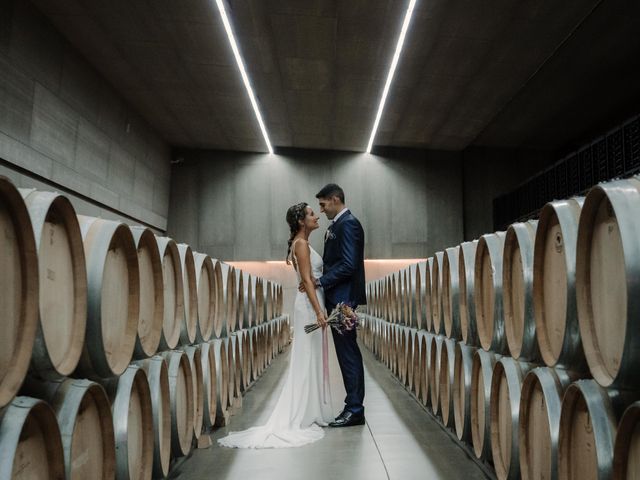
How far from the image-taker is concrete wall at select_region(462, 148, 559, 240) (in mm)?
14047

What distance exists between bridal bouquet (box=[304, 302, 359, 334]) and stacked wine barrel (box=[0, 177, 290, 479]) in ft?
2.81

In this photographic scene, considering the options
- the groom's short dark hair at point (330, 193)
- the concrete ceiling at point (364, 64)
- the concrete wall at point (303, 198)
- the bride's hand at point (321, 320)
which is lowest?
the bride's hand at point (321, 320)

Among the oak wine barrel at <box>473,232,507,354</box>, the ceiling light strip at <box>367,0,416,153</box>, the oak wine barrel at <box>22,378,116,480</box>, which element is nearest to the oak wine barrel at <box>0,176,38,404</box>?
the oak wine barrel at <box>22,378,116,480</box>

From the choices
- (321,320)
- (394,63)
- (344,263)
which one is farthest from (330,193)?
(394,63)

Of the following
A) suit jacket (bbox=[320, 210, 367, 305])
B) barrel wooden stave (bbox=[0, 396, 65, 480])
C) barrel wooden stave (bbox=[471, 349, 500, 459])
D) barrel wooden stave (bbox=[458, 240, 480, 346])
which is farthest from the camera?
suit jacket (bbox=[320, 210, 367, 305])

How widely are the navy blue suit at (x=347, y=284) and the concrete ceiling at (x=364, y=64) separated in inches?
168

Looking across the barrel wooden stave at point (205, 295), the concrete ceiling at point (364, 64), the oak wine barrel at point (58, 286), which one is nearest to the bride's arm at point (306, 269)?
the barrel wooden stave at point (205, 295)

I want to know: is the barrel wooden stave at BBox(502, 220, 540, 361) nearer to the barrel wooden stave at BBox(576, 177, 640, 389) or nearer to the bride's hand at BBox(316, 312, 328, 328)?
the barrel wooden stave at BBox(576, 177, 640, 389)

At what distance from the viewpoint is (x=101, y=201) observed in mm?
9734

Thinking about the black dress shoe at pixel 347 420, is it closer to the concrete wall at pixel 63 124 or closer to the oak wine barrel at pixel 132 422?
the oak wine barrel at pixel 132 422

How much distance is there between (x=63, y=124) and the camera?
8211 mm

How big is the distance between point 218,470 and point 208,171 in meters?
11.6

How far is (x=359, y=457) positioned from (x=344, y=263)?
56.1 inches

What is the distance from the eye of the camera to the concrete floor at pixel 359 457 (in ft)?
9.61
